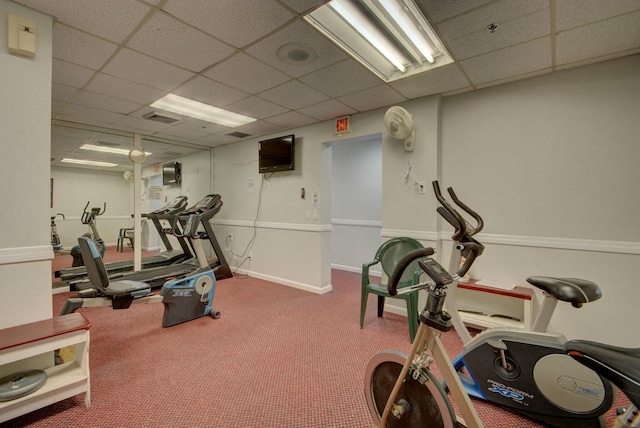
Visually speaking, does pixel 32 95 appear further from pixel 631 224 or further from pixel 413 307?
pixel 631 224

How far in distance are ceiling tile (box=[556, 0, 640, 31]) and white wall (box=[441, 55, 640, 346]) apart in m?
0.79

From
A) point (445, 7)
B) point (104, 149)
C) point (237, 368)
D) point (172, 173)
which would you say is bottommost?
point (237, 368)

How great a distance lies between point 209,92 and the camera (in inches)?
118

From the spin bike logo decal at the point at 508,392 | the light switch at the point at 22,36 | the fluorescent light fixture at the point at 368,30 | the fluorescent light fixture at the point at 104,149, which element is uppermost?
the fluorescent light fixture at the point at 368,30

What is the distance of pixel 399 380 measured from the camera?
1.28 meters

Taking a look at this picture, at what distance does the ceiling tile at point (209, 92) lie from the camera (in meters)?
2.78

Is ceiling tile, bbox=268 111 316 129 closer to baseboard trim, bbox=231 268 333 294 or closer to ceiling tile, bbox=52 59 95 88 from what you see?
ceiling tile, bbox=52 59 95 88

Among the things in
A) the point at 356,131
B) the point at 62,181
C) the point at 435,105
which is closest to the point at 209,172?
the point at 62,181

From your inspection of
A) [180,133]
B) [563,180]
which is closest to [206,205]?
[180,133]

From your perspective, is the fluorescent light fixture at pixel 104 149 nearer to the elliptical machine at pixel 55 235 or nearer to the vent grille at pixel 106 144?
the vent grille at pixel 106 144

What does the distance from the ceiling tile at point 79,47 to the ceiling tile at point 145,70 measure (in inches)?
3.2

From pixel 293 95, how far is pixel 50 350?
110 inches

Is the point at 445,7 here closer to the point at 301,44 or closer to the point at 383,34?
the point at 383,34

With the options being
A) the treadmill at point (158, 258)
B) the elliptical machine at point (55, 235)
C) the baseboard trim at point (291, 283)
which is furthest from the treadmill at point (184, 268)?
the elliptical machine at point (55, 235)
